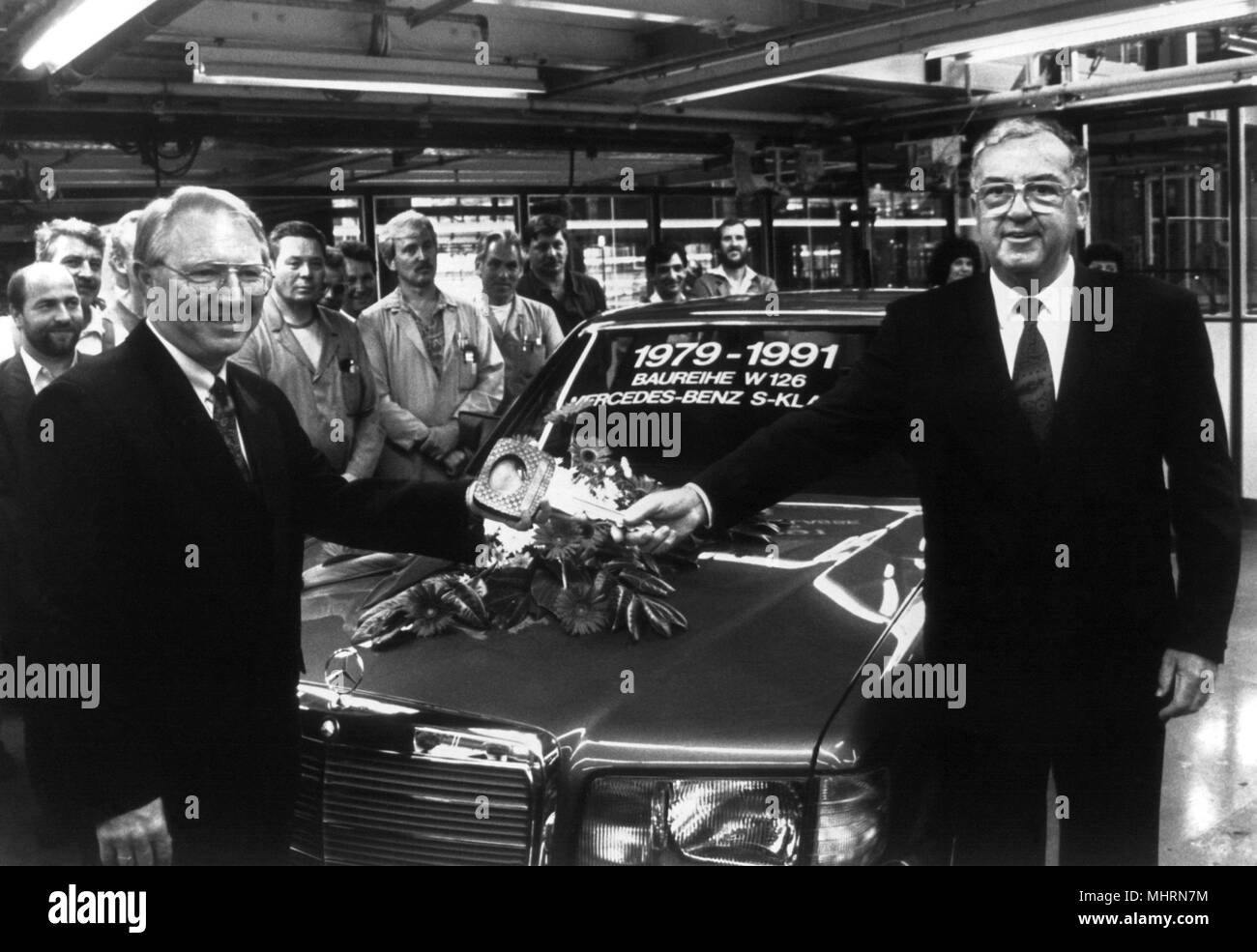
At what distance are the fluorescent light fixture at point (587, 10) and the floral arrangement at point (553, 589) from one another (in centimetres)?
327

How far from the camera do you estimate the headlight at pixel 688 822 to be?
2.30 meters

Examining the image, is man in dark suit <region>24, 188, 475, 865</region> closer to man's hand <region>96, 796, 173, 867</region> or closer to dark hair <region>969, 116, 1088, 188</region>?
man's hand <region>96, 796, 173, 867</region>

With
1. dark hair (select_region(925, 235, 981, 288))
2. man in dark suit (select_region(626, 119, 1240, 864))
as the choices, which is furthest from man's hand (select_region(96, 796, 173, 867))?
dark hair (select_region(925, 235, 981, 288))

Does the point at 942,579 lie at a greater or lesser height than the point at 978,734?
greater

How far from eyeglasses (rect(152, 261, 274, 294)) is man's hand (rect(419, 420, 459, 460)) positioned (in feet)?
9.99

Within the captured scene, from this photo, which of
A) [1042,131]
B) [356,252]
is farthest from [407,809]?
[356,252]

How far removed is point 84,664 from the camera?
6.53ft

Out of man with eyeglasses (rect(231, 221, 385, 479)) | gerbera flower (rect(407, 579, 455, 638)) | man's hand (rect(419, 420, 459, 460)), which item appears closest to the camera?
gerbera flower (rect(407, 579, 455, 638))

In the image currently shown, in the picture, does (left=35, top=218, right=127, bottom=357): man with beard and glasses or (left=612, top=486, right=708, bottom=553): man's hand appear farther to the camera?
(left=35, top=218, right=127, bottom=357): man with beard and glasses

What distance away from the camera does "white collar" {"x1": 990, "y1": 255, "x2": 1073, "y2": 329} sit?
2.38m

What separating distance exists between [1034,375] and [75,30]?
4.03 m
